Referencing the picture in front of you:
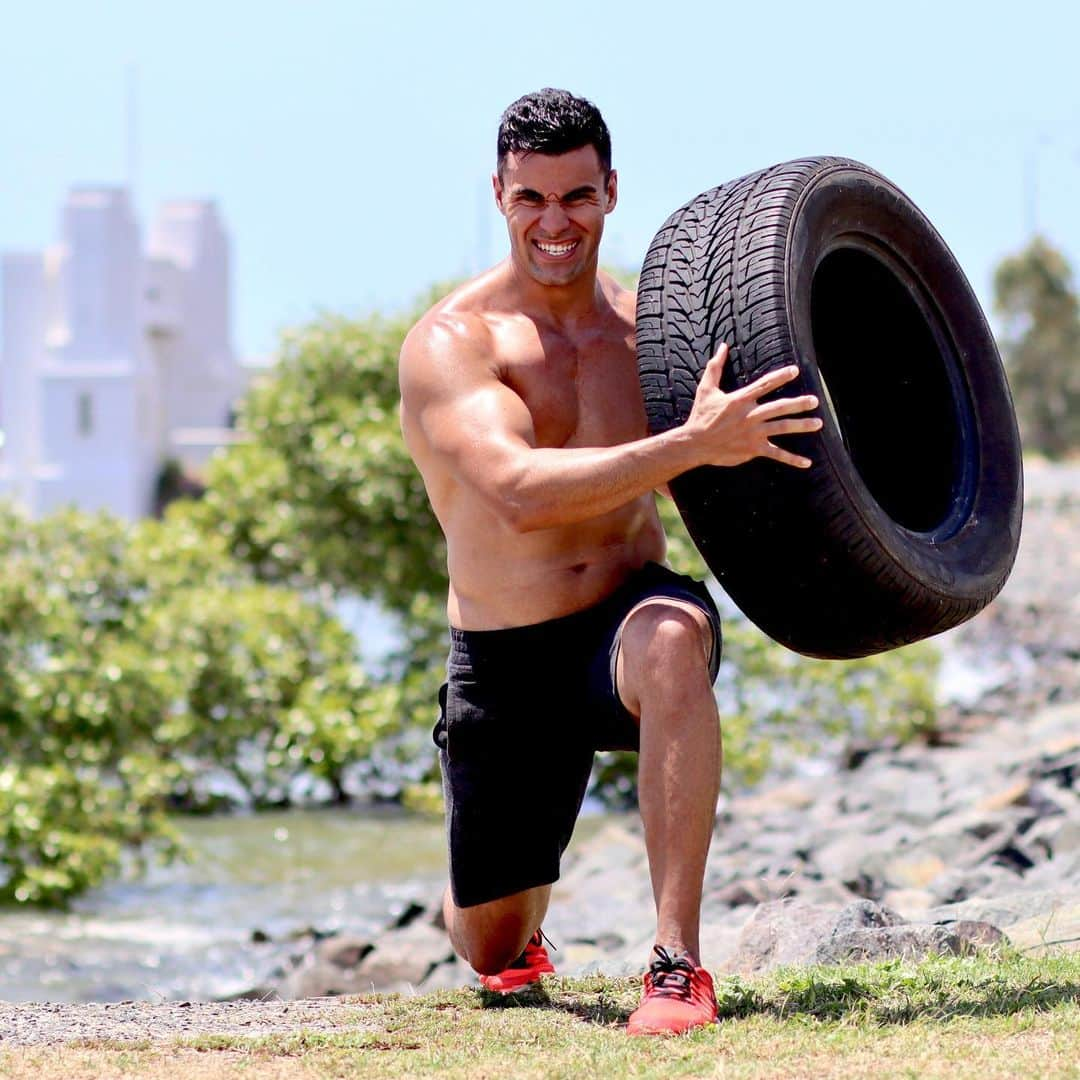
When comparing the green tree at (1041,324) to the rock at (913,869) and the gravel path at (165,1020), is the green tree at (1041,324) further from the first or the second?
the gravel path at (165,1020)

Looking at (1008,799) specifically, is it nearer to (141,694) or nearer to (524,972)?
(524,972)

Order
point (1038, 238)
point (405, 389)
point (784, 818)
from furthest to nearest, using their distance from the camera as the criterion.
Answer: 1. point (1038, 238)
2. point (784, 818)
3. point (405, 389)

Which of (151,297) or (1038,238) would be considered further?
(1038,238)

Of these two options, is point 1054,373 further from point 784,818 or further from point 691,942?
point 691,942

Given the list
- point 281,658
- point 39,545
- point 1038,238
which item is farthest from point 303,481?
point 1038,238

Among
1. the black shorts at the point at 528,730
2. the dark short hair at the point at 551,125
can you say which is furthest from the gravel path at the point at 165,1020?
the dark short hair at the point at 551,125

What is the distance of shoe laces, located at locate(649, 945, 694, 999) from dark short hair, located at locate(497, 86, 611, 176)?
199cm

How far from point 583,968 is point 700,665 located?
6.13 ft

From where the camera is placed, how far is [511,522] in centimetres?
431

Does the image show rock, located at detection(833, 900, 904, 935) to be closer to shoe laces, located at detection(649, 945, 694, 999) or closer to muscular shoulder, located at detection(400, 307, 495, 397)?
shoe laces, located at detection(649, 945, 694, 999)

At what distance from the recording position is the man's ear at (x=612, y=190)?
478 cm

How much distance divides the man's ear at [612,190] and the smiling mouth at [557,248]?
145 mm

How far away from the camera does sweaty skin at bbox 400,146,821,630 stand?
177 inches

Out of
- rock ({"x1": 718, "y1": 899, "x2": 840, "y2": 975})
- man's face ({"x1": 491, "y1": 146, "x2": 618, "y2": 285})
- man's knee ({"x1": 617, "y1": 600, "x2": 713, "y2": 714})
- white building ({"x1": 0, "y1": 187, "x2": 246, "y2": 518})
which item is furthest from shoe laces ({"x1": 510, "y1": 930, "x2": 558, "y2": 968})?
white building ({"x1": 0, "y1": 187, "x2": 246, "y2": 518})
